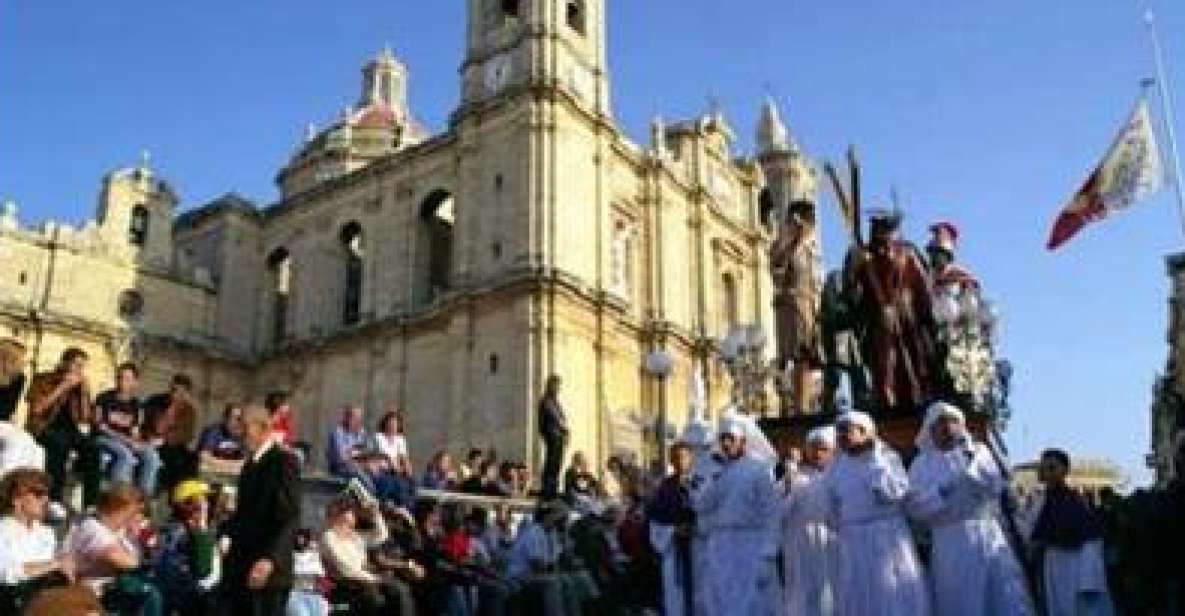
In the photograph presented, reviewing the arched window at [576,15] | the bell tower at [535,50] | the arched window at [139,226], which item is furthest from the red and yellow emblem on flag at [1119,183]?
the arched window at [139,226]

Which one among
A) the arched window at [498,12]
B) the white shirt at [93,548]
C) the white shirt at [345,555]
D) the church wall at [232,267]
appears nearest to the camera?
the white shirt at [93,548]

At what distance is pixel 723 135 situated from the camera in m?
41.7

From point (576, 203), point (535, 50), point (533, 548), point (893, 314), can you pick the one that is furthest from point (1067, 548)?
point (535, 50)

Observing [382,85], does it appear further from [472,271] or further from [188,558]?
[188,558]

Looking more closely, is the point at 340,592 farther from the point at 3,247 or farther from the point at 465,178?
the point at 3,247

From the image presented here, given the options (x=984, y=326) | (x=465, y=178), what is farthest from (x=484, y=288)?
(x=984, y=326)

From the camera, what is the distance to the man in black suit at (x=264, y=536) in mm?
6906

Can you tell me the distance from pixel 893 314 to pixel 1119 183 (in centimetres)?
661

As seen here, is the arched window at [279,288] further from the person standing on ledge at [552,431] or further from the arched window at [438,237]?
the person standing on ledge at [552,431]

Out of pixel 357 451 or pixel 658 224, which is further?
pixel 658 224

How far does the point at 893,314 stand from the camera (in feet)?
38.2

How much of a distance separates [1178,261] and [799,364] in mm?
27571

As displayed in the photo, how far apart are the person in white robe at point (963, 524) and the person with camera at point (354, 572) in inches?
158

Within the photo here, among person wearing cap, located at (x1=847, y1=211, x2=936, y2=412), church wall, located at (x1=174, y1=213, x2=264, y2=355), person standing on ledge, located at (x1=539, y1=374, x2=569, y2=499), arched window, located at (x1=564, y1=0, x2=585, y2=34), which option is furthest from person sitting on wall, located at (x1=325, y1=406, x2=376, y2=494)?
church wall, located at (x1=174, y1=213, x2=264, y2=355)
